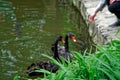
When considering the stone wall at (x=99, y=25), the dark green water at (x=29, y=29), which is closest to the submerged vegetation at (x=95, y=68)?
the stone wall at (x=99, y=25)

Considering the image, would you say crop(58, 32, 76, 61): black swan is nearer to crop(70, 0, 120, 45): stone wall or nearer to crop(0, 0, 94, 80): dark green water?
crop(0, 0, 94, 80): dark green water

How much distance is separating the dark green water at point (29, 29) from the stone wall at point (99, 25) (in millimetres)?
236

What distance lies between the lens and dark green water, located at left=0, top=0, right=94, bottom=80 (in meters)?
7.71

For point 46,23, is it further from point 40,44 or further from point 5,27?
point 40,44

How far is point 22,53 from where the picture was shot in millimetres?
8062

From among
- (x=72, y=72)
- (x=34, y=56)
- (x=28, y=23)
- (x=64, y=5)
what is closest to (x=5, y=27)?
(x=28, y=23)

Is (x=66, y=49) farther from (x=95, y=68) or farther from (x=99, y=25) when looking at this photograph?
(x=95, y=68)

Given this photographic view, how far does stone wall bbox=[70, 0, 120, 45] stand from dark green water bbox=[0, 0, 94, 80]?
236 mm

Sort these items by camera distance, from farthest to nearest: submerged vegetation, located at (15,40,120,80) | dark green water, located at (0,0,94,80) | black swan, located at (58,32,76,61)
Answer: black swan, located at (58,32,76,61) → dark green water, located at (0,0,94,80) → submerged vegetation, located at (15,40,120,80)

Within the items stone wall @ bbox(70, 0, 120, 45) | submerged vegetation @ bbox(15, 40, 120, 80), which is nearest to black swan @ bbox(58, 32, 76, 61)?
stone wall @ bbox(70, 0, 120, 45)

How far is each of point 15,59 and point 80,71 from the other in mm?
3524

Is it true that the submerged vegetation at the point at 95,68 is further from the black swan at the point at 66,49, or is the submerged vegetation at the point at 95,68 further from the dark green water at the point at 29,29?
the black swan at the point at 66,49

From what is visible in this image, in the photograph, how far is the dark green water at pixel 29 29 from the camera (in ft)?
25.3

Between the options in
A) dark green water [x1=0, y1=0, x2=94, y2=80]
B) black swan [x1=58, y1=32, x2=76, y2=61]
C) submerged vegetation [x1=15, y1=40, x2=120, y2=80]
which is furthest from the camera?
black swan [x1=58, y1=32, x2=76, y2=61]
